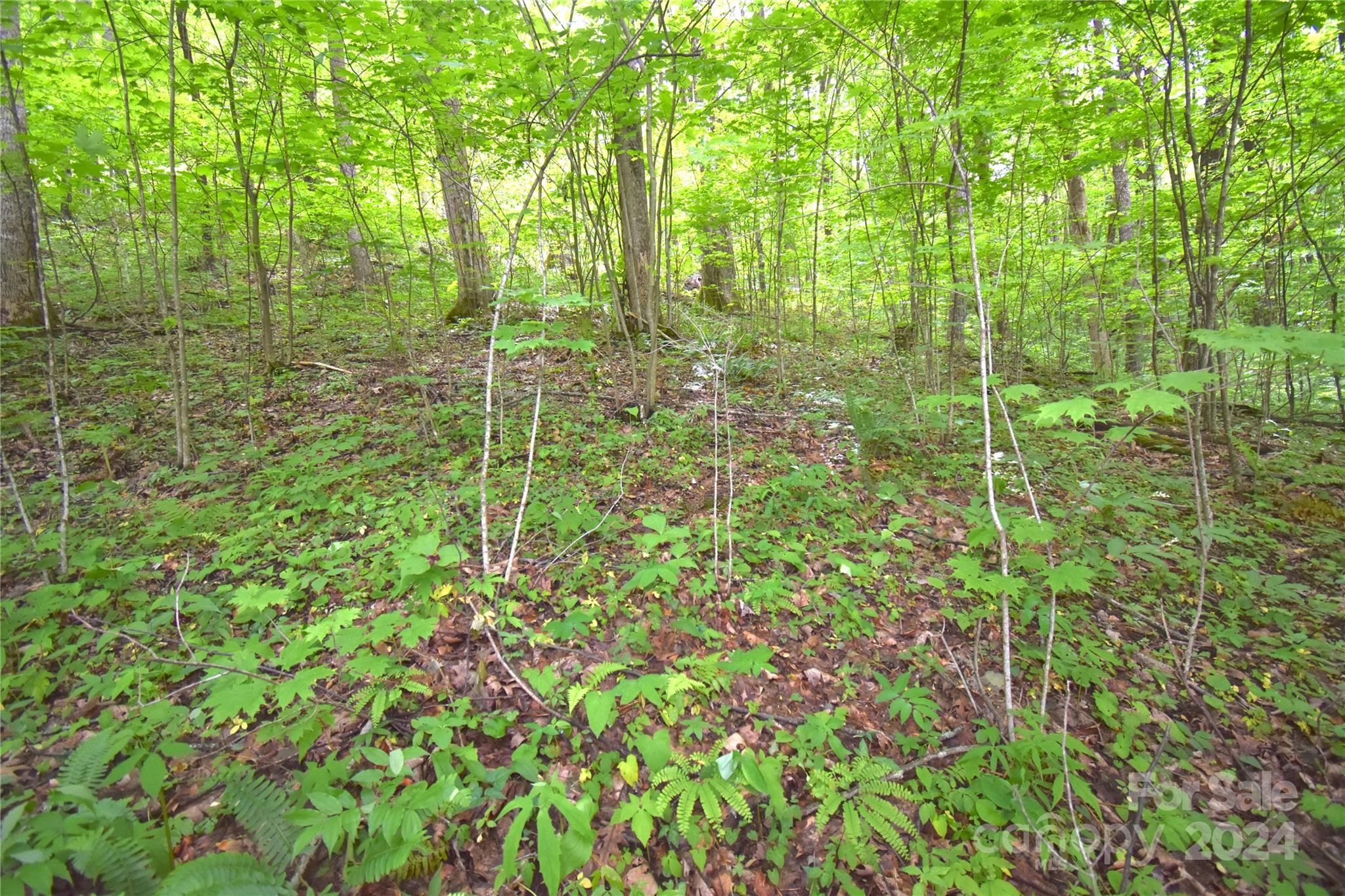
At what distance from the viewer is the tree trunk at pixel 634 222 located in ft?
20.9

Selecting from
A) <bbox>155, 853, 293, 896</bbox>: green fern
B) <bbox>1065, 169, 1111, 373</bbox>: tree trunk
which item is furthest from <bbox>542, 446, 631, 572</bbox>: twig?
<bbox>1065, 169, 1111, 373</bbox>: tree trunk

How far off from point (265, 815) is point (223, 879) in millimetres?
271

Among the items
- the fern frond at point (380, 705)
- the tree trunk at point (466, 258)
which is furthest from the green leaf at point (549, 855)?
the tree trunk at point (466, 258)

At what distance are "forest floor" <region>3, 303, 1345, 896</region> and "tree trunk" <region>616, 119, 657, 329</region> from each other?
105 inches

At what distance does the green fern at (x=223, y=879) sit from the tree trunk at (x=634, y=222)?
17.5 feet

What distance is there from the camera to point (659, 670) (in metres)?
2.74

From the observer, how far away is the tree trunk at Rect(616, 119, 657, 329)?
6359 millimetres

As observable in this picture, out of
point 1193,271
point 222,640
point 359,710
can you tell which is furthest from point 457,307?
point 1193,271

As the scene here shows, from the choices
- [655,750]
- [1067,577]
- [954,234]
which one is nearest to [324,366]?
[655,750]

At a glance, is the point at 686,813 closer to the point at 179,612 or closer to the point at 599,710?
the point at 599,710

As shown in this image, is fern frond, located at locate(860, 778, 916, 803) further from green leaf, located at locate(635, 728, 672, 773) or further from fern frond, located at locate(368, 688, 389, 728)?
fern frond, located at locate(368, 688, 389, 728)

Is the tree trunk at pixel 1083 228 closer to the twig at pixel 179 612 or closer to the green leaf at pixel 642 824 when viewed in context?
the green leaf at pixel 642 824

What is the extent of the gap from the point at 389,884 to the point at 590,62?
5.26 metres

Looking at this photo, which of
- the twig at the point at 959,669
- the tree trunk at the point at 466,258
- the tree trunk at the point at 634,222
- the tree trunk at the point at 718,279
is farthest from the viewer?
the tree trunk at the point at 718,279
